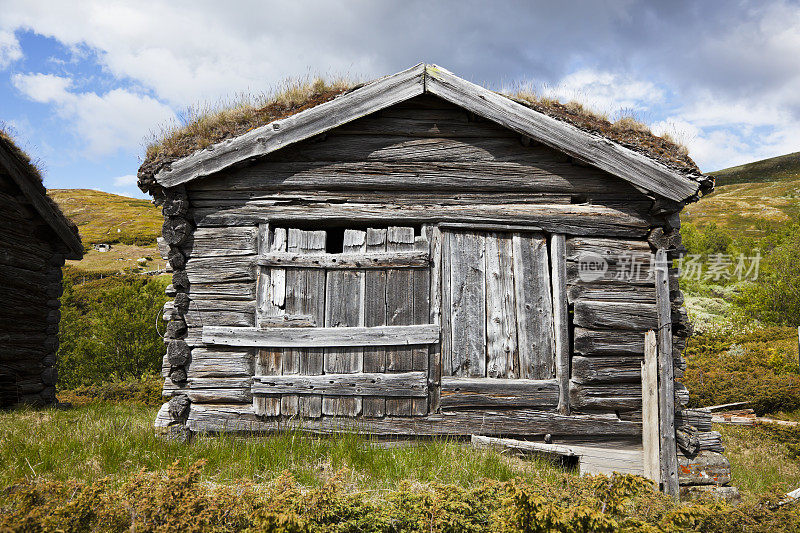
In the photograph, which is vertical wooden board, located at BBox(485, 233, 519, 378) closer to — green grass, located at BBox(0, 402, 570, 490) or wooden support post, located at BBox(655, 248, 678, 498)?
green grass, located at BBox(0, 402, 570, 490)

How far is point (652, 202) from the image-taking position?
5.97 metres

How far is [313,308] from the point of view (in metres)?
5.76

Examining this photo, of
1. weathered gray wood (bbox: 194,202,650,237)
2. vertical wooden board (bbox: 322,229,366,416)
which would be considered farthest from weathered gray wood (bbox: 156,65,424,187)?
vertical wooden board (bbox: 322,229,366,416)

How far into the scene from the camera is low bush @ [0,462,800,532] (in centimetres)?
290

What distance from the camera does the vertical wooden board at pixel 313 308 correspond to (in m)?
5.66

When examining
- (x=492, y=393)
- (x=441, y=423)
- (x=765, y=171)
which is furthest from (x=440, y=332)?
(x=765, y=171)

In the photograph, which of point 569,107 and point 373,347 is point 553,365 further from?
point 569,107

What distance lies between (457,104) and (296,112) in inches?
82.9

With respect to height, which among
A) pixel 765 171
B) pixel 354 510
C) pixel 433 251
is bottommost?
pixel 354 510

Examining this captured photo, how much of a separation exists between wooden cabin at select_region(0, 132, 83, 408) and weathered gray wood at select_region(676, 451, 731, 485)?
11377mm

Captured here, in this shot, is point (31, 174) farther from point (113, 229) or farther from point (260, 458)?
point (113, 229)

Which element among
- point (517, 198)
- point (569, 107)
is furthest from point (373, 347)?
point (569, 107)

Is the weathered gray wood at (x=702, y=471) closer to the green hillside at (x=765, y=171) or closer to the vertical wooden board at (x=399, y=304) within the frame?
the vertical wooden board at (x=399, y=304)

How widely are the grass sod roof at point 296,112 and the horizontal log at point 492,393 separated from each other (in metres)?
3.18
